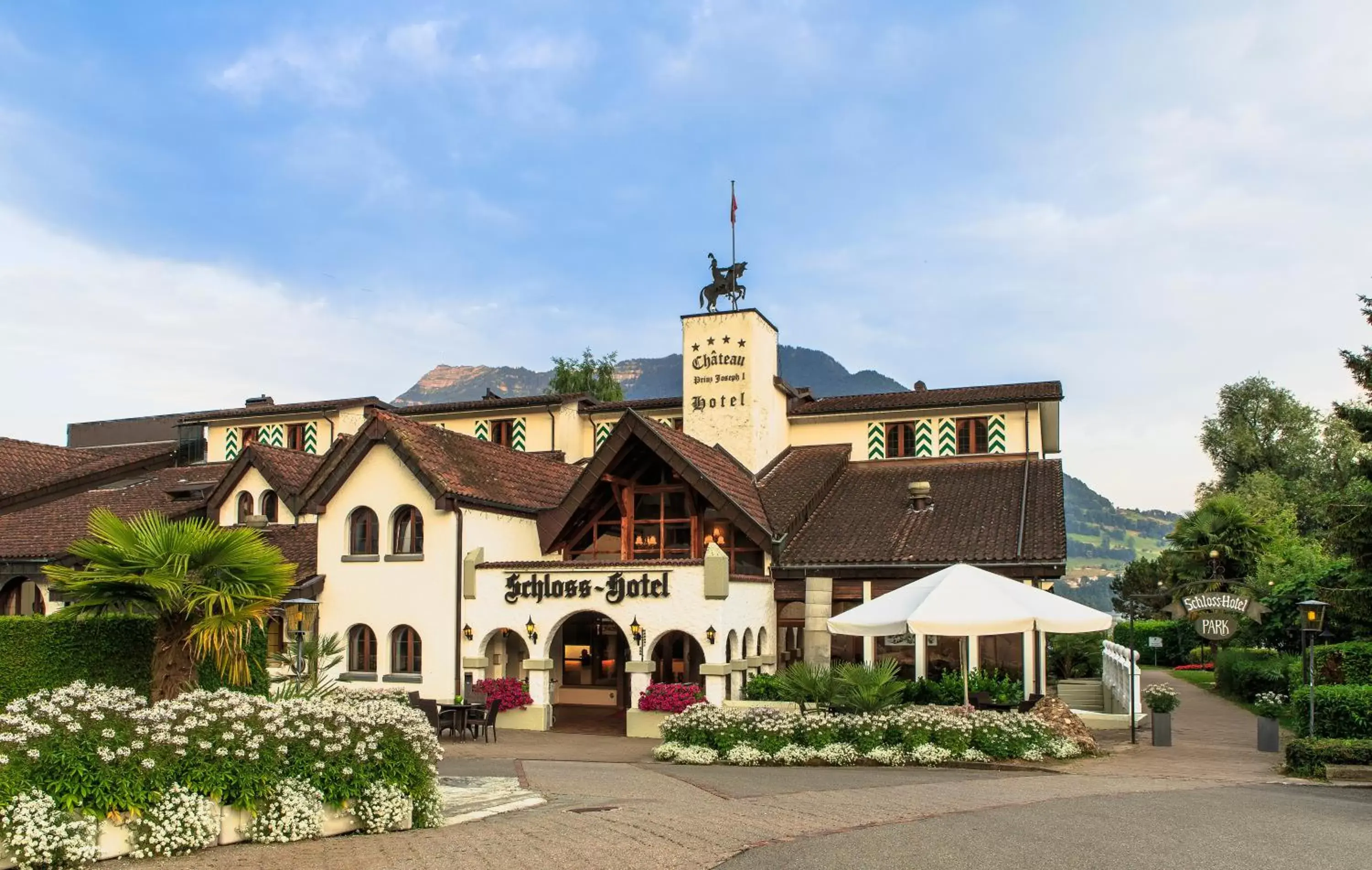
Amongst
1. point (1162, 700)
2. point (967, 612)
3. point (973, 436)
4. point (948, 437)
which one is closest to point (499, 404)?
point (948, 437)

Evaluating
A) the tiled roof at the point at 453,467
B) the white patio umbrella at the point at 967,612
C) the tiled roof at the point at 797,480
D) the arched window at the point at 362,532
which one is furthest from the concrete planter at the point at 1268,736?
the arched window at the point at 362,532

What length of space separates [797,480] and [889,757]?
503 inches

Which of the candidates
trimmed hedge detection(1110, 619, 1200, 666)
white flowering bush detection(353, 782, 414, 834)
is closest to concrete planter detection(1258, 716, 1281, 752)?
white flowering bush detection(353, 782, 414, 834)

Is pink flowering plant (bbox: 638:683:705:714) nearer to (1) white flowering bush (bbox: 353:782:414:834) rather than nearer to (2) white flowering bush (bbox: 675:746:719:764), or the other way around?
(2) white flowering bush (bbox: 675:746:719:764)

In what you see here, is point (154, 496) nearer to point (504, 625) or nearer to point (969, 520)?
point (504, 625)

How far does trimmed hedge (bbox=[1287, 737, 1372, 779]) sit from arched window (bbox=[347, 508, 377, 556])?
1864cm

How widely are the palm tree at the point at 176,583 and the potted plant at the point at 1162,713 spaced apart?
1497 cm

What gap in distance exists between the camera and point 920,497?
2739 cm

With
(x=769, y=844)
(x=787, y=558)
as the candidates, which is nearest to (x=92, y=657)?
(x=769, y=844)

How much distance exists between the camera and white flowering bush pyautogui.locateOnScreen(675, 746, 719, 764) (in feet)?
59.0

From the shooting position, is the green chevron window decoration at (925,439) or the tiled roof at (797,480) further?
the green chevron window decoration at (925,439)

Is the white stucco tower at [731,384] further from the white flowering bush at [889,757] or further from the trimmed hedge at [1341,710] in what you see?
the trimmed hedge at [1341,710]

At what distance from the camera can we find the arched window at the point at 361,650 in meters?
26.2

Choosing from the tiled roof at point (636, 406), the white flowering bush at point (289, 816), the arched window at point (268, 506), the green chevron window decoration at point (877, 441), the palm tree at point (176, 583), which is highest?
the tiled roof at point (636, 406)
